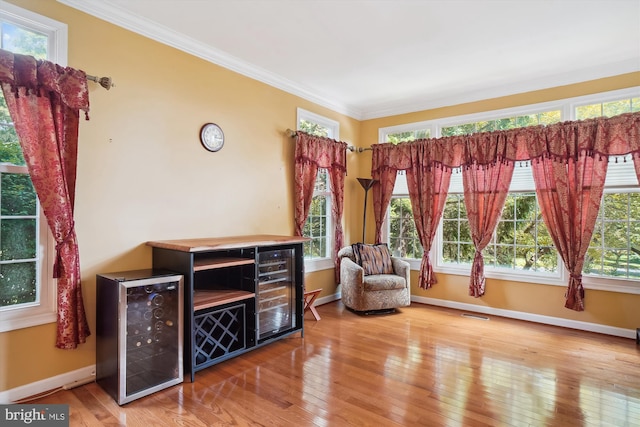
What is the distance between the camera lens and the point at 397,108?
16.8 ft

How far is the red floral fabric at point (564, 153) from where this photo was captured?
11.6 feet

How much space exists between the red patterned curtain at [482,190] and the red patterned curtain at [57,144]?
162 inches

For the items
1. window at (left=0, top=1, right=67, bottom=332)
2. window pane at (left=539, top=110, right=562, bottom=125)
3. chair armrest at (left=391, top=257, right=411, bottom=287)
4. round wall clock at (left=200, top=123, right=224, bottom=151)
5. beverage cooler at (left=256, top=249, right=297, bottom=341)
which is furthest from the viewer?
chair armrest at (left=391, top=257, right=411, bottom=287)

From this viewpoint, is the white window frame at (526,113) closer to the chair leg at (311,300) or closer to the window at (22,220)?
the chair leg at (311,300)

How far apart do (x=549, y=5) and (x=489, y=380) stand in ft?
9.56

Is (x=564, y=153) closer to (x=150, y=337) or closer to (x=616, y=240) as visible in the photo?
(x=616, y=240)

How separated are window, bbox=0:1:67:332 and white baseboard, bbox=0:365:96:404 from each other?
0.41 m

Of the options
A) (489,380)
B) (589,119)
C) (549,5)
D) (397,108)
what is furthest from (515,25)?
(489,380)

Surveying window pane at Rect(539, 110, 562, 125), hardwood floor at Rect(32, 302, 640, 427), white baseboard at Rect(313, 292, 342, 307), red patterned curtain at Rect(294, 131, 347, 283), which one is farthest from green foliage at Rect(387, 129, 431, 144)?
hardwood floor at Rect(32, 302, 640, 427)

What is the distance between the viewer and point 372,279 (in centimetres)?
425

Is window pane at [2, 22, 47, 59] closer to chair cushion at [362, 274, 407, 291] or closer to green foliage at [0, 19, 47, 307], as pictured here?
green foliage at [0, 19, 47, 307]

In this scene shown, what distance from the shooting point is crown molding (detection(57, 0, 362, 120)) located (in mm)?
2578

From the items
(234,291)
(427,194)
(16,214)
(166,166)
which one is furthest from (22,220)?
(427,194)

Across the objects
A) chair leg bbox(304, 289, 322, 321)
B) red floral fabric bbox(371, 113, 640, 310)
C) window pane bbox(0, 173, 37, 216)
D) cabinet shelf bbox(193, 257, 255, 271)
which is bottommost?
chair leg bbox(304, 289, 322, 321)
